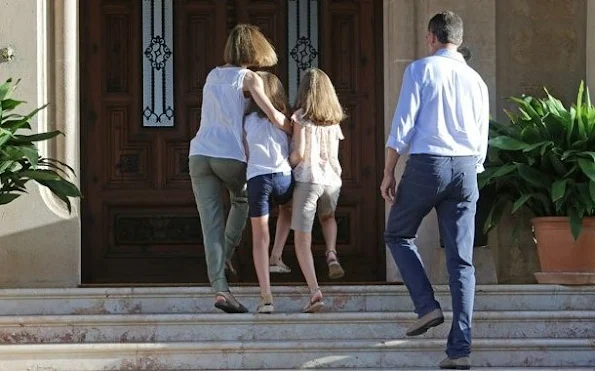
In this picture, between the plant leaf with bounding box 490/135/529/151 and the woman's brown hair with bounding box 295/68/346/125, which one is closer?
the woman's brown hair with bounding box 295/68/346/125

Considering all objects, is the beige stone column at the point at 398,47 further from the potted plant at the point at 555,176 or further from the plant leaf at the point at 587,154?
the plant leaf at the point at 587,154

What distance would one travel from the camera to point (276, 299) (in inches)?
427

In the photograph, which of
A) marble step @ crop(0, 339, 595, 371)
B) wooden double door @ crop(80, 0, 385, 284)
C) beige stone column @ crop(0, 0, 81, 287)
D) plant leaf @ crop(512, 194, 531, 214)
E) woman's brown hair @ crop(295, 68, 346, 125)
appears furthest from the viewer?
wooden double door @ crop(80, 0, 385, 284)

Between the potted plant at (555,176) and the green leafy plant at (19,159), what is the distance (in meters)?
2.86

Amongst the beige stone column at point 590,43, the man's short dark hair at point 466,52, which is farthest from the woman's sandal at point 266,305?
the beige stone column at point 590,43

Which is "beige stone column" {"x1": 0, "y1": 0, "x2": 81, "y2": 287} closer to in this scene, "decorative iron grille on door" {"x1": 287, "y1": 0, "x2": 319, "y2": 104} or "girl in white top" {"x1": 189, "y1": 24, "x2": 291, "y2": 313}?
"decorative iron grille on door" {"x1": 287, "y1": 0, "x2": 319, "y2": 104}

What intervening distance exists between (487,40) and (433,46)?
3.03m

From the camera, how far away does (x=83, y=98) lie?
13109 mm

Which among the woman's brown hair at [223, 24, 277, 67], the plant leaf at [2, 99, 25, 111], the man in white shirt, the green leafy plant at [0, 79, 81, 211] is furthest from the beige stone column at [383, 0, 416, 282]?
the man in white shirt

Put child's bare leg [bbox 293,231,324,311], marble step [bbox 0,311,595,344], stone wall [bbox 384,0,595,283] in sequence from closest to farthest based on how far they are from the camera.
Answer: marble step [bbox 0,311,595,344]
child's bare leg [bbox 293,231,324,311]
stone wall [bbox 384,0,595,283]

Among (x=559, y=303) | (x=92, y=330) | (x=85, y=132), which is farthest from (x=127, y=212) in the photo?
(x=559, y=303)

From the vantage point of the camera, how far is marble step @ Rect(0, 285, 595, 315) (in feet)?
35.3

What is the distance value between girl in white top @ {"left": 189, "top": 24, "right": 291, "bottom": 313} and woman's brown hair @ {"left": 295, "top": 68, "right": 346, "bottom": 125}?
0.52ft

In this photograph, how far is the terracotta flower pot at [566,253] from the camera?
37.1ft
